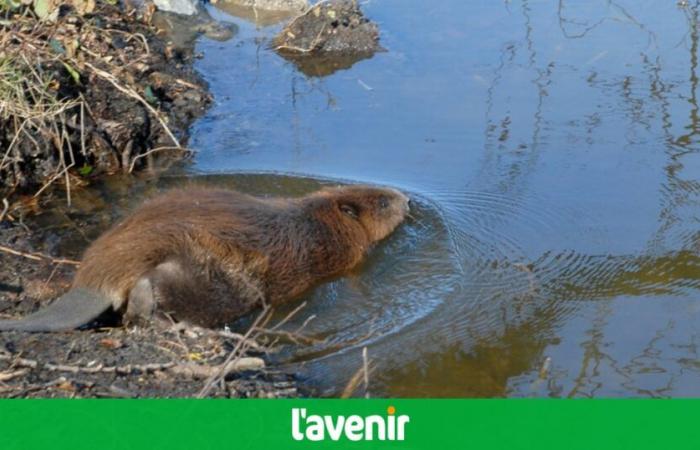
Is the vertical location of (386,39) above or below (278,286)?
above

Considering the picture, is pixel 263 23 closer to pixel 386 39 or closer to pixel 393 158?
pixel 386 39

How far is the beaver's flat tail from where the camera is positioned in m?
3.50

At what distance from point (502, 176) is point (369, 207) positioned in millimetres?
796

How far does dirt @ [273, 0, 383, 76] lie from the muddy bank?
99cm

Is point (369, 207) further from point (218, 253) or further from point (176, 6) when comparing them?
point (176, 6)

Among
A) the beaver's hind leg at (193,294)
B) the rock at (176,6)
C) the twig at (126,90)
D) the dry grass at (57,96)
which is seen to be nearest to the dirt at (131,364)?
the beaver's hind leg at (193,294)

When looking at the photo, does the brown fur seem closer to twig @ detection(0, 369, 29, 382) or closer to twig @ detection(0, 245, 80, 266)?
twig @ detection(0, 245, 80, 266)

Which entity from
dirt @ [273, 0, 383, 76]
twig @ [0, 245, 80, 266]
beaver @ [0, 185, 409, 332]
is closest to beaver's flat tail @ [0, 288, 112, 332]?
beaver @ [0, 185, 409, 332]

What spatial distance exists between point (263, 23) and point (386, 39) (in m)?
1.02

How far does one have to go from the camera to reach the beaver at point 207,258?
12.4 feet

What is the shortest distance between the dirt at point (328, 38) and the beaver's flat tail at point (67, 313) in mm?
3351

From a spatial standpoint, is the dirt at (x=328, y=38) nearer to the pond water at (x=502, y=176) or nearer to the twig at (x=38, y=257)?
the pond water at (x=502, y=176)

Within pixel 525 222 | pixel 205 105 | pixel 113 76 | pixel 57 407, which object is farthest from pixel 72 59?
pixel 57 407

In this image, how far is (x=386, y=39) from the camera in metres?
7.24
